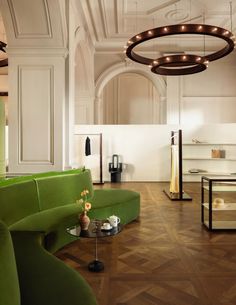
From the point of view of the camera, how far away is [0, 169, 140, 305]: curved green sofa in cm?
189

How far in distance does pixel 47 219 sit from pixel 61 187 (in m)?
0.77

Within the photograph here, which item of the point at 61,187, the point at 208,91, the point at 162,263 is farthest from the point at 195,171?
the point at 162,263

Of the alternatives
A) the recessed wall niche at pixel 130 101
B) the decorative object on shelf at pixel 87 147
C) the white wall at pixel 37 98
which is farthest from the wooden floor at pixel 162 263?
the recessed wall niche at pixel 130 101

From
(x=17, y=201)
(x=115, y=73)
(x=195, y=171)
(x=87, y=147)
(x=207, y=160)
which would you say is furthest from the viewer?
(x=115, y=73)

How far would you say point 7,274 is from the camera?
1.43m

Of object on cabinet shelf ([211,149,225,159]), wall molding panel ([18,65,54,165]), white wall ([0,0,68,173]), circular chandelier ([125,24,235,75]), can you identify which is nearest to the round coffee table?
white wall ([0,0,68,173])

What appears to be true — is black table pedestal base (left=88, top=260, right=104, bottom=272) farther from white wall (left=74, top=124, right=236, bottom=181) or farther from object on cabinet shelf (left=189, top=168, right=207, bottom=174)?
object on cabinet shelf (left=189, top=168, right=207, bottom=174)

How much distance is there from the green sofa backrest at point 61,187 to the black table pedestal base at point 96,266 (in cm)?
119

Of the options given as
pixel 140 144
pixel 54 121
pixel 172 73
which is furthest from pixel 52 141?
pixel 140 144

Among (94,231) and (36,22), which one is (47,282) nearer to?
(94,231)

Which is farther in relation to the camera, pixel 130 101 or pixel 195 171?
pixel 130 101

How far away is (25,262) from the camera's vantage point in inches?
93.3

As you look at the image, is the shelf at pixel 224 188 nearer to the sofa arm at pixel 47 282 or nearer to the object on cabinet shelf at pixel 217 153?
the sofa arm at pixel 47 282

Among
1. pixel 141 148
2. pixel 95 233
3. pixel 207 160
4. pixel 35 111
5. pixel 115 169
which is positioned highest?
pixel 35 111
